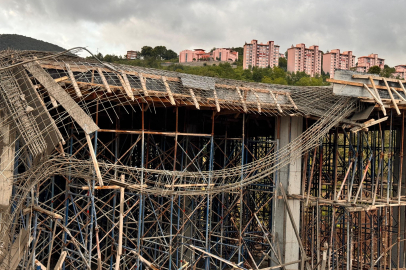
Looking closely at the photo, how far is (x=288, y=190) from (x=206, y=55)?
93137mm

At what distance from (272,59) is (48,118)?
99.3 metres

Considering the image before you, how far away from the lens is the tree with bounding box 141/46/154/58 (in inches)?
4130

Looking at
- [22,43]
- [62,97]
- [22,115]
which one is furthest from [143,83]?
[22,43]

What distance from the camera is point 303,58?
324 ft

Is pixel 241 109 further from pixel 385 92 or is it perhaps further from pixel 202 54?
pixel 202 54

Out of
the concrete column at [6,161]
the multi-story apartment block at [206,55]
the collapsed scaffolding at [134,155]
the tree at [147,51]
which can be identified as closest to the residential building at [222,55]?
the multi-story apartment block at [206,55]

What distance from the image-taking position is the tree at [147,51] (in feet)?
344

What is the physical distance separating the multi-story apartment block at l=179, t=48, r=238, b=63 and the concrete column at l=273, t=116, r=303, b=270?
286 ft

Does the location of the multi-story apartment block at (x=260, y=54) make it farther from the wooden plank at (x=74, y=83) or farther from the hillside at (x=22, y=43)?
the wooden plank at (x=74, y=83)

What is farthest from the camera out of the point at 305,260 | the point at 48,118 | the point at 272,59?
the point at 272,59

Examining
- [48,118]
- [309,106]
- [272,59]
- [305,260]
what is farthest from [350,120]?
[272,59]

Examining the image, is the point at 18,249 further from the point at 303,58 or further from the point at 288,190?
the point at 303,58

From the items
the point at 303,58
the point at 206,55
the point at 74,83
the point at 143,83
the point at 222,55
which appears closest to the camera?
the point at 74,83

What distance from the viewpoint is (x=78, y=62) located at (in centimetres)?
1527
